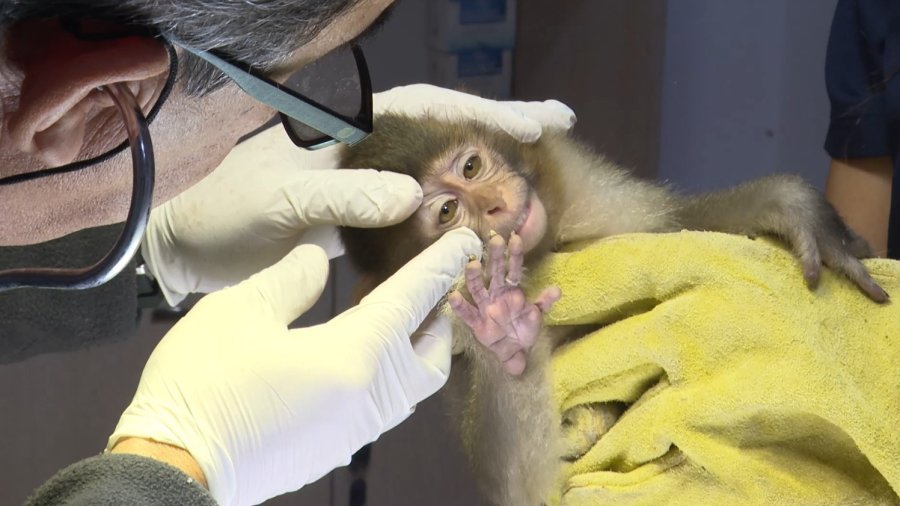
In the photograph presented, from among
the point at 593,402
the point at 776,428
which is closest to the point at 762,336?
the point at 776,428

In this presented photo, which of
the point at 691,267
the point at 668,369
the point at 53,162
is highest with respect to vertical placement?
the point at 53,162

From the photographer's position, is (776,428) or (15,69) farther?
(776,428)

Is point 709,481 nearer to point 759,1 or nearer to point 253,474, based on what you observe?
point 253,474

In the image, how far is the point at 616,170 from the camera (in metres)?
1.50

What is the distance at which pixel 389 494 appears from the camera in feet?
5.59

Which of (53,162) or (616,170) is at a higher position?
(53,162)

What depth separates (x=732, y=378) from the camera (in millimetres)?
1048

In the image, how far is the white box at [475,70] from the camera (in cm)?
178

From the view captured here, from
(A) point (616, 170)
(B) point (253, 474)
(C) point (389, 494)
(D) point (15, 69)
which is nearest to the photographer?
(D) point (15, 69)

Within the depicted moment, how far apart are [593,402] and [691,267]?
0.22 meters

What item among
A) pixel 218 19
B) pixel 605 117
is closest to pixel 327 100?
pixel 218 19

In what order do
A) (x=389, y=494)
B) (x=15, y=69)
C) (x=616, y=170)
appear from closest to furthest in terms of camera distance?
(x=15, y=69), (x=616, y=170), (x=389, y=494)

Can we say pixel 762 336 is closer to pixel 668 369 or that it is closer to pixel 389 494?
pixel 668 369

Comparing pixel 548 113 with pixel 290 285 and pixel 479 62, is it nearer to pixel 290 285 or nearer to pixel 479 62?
pixel 479 62
